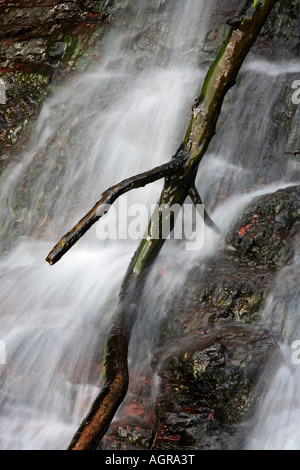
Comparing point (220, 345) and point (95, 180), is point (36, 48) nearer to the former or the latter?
point (95, 180)

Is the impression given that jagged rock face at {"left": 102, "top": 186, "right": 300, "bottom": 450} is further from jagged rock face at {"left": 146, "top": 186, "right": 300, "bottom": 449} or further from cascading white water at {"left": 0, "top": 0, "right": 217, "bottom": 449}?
cascading white water at {"left": 0, "top": 0, "right": 217, "bottom": 449}

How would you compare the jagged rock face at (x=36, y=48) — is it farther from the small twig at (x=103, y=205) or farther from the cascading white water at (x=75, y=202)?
the small twig at (x=103, y=205)

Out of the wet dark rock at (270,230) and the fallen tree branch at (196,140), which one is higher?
the fallen tree branch at (196,140)

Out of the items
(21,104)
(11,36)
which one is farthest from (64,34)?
(21,104)

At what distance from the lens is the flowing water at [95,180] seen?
4207mm

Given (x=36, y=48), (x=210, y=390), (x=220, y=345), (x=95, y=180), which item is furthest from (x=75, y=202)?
(x=210, y=390)

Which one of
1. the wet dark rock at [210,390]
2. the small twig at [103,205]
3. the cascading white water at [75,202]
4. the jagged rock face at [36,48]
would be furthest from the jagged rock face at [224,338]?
the jagged rock face at [36,48]

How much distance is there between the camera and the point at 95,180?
657cm

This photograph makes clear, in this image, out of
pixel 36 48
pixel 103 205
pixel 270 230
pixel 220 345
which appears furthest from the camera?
pixel 36 48

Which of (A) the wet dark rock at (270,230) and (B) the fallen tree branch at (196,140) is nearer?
(B) the fallen tree branch at (196,140)

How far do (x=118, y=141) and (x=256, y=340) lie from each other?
3.99m

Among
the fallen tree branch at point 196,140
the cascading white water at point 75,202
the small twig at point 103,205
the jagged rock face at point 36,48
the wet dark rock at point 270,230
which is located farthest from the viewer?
the jagged rock face at point 36,48

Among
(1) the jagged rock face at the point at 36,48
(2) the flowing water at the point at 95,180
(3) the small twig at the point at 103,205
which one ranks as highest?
(3) the small twig at the point at 103,205

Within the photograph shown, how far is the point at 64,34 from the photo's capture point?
838cm
